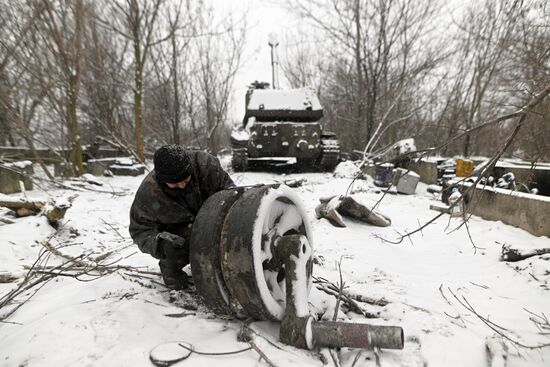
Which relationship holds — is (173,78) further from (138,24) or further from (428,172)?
(428,172)

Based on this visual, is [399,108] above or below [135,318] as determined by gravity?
above

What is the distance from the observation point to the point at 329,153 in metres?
9.79

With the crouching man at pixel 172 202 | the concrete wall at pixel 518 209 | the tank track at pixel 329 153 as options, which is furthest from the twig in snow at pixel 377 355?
the tank track at pixel 329 153

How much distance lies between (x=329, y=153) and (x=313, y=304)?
767 cm

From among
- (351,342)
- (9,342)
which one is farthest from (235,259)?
(9,342)

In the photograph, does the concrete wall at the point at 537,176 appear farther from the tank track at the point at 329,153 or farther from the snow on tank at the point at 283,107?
the snow on tank at the point at 283,107

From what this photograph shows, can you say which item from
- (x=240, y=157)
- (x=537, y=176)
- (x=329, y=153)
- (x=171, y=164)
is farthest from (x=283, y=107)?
(x=171, y=164)

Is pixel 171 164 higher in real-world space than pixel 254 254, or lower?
higher

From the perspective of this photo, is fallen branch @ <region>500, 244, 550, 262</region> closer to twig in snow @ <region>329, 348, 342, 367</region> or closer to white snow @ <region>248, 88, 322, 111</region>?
twig in snow @ <region>329, 348, 342, 367</region>

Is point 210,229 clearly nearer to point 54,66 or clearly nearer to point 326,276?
point 326,276

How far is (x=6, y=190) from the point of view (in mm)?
6266

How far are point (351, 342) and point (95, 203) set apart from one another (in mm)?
5106

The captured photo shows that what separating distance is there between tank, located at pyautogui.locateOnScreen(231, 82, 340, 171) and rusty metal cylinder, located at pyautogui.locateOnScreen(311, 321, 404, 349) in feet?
26.2

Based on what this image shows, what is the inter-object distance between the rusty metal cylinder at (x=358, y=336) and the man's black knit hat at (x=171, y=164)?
3.96 feet
